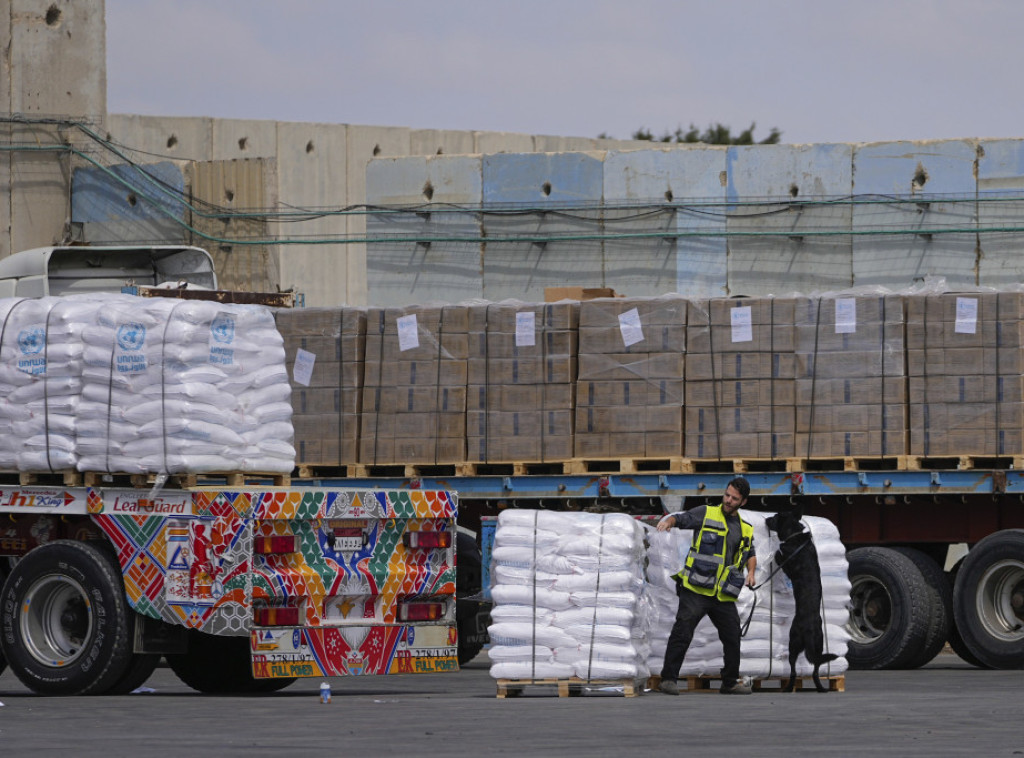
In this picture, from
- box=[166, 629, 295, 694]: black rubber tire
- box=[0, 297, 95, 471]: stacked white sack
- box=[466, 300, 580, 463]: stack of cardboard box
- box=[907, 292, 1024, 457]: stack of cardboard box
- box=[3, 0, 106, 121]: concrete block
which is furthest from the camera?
box=[3, 0, 106, 121]: concrete block

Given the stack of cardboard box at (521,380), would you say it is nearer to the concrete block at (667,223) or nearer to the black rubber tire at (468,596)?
the black rubber tire at (468,596)

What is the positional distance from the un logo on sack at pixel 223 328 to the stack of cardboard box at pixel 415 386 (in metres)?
4.32

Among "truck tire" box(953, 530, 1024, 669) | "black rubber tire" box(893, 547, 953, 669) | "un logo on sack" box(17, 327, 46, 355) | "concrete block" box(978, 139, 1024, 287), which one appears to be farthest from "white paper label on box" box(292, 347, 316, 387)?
"concrete block" box(978, 139, 1024, 287)

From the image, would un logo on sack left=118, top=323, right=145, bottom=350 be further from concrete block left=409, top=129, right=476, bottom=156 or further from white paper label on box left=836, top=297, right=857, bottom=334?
concrete block left=409, top=129, right=476, bottom=156

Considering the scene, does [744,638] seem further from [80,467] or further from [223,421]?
[80,467]

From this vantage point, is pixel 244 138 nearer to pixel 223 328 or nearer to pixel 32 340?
pixel 32 340

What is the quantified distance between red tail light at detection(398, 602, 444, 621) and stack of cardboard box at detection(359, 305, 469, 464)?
4.33 metres

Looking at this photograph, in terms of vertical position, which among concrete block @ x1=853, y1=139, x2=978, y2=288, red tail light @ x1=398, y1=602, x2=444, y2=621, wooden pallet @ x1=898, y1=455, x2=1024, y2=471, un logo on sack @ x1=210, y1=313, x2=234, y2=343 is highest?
concrete block @ x1=853, y1=139, x2=978, y2=288

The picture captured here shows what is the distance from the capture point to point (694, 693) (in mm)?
12547

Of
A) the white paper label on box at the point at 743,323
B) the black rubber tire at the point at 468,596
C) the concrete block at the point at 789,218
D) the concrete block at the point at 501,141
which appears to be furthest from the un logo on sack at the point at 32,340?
the concrete block at the point at 501,141

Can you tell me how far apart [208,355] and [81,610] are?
→ 1793 millimetres

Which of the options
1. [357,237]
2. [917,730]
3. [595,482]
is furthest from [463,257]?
[917,730]

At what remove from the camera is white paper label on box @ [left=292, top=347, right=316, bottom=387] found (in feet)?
56.5

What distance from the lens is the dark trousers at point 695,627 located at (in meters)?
12.2
